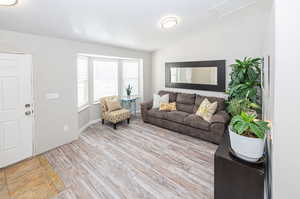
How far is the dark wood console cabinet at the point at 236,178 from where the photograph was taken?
125 cm

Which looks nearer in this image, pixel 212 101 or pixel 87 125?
pixel 212 101

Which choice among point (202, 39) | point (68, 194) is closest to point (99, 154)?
point (68, 194)

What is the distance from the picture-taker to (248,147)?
1.26 m

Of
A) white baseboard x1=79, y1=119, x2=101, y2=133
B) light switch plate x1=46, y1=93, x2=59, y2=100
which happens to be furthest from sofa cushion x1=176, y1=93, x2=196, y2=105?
light switch plate x1=46, y1=93, x2=59, y2=100

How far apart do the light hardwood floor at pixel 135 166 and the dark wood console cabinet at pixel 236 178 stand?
Result: 1.76 ft

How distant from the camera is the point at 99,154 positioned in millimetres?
2902

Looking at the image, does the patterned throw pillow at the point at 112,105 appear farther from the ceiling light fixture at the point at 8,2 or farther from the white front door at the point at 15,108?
the ceiling light fixture at the point at 8,2

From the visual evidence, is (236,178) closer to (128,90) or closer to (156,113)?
(156,113)

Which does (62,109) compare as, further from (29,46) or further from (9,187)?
(9,187)

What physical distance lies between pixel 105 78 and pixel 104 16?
2.62m

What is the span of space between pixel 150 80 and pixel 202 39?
7.94ft

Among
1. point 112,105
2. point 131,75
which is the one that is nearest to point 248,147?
point 112,105

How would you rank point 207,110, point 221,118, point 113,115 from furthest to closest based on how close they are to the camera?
point 113,115 < point 207,110 < point 221,118

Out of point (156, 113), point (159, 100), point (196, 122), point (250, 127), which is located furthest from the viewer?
point (159, 100)
